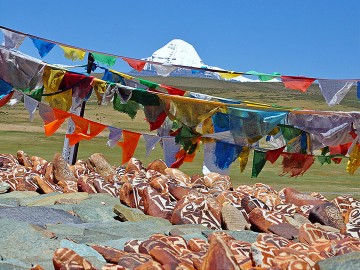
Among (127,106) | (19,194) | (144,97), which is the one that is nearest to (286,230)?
(144,97)

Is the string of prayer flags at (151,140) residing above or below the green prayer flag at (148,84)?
below

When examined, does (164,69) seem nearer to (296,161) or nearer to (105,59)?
(105,59)

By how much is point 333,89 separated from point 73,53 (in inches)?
151

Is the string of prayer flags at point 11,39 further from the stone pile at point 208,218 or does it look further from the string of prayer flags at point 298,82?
the string of prayer flags at point 298,82

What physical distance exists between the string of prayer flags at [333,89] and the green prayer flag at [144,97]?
194 centimetres

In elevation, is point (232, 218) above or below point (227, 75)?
below

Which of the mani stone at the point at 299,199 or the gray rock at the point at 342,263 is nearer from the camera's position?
the gray rock at the point at 342,263

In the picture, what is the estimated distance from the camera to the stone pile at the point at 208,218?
4.78 metres

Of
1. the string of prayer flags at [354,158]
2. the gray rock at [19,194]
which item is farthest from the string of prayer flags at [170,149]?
the string of prayer flags at [354,158]

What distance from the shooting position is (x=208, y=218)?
22.7ft

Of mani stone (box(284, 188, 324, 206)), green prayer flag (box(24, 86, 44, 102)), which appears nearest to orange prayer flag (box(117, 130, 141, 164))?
green prayer flag (box(24, 86, 44, 102))

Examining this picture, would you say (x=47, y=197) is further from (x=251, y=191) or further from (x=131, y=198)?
(x=251, y=191)

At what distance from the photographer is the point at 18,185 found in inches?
363

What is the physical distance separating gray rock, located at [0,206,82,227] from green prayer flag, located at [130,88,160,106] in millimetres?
1990
